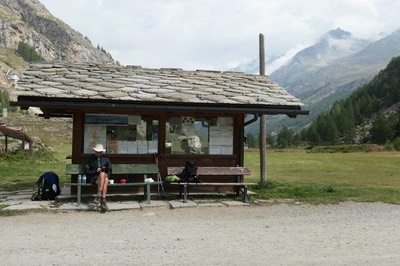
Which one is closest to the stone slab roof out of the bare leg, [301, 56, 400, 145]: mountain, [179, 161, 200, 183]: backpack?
[179, 161, 200, 183]: backpack

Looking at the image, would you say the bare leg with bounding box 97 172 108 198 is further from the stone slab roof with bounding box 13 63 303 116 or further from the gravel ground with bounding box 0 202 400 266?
the stone slab roof with bounding box 13 63 303 116

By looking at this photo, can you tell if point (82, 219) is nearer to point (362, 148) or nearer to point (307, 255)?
point (307, 255)

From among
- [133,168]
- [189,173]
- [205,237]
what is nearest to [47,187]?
[133,168]

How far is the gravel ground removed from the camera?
20.4 feet

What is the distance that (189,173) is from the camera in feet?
Result: 40.0

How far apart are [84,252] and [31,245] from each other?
1.07 metres

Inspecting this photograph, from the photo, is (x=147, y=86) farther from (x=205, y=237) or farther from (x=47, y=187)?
(x=205, y=237)

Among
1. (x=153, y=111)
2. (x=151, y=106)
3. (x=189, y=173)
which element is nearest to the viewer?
(x=151, y=106)

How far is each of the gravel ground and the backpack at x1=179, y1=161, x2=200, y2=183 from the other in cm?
143

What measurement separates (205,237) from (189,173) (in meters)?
4.56

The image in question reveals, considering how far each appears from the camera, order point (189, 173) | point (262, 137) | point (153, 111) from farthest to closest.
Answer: point (262, 137), point (189, 173), point (153, 111)

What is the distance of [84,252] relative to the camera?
255 inches

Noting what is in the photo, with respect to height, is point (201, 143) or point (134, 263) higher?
point (201, 143)

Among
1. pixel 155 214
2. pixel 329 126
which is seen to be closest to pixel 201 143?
pixel 155 214
